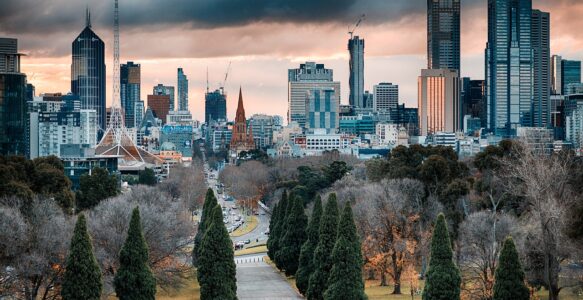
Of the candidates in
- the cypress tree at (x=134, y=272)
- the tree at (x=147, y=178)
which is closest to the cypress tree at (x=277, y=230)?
the cypress tree at (x=134, y=272)

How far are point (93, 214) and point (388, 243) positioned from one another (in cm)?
2075

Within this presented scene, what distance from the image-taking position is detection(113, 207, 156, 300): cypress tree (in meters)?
49.5

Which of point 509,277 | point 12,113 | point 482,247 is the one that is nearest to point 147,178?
point 12,113

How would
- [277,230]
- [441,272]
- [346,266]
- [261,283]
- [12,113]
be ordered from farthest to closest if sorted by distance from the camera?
[12,113]
[277,230]
[261,283]
[346,266]
[441,272]

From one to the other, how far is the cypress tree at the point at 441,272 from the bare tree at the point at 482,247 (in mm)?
5564

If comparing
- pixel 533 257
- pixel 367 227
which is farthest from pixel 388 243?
pixel 533 257

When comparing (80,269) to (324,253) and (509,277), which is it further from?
(509,277)

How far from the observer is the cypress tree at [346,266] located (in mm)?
50219

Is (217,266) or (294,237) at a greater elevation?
(217,266)

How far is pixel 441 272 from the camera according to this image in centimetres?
4719

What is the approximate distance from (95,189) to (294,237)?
2875 centimetres

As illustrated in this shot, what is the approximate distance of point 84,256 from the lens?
151 feet

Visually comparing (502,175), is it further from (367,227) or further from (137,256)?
(137,256)

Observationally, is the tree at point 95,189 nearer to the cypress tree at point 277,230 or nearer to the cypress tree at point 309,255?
the cypress tree at point 277,230
